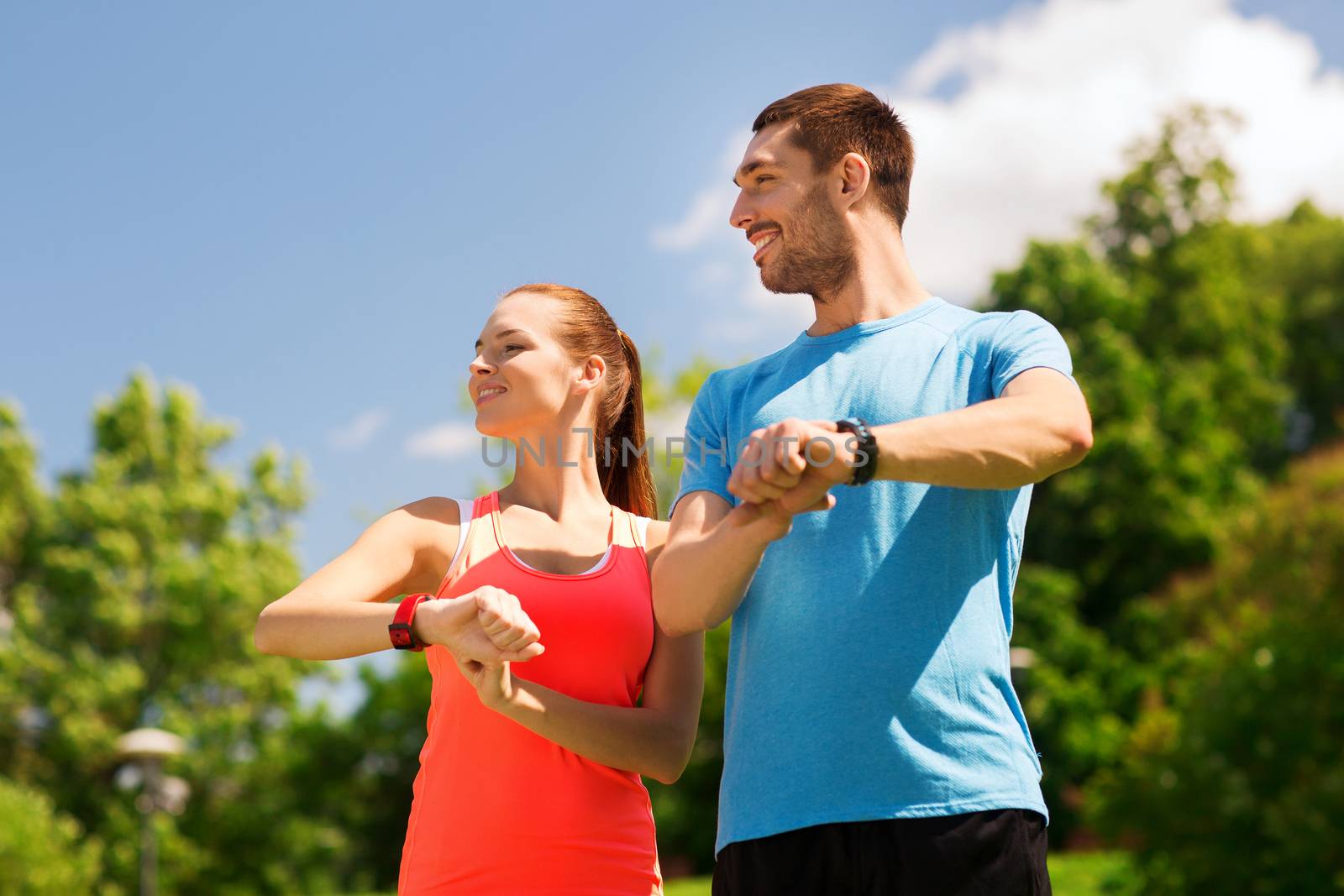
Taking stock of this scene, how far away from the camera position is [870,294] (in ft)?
8.71

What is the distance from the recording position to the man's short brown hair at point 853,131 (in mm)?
2699

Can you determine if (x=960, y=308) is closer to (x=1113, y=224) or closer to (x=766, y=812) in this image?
(x=766, y=812)

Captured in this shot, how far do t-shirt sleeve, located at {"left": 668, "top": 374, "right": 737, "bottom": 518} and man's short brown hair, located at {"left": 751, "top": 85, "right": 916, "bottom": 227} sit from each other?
52 centimetres

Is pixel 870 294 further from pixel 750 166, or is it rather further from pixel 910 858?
pixel 910 858

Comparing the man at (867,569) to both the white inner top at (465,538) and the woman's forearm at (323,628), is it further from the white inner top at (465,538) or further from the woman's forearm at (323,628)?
the woman's forearm at (323,628)

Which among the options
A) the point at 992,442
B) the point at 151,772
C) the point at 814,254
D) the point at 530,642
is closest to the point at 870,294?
the point at 814,254

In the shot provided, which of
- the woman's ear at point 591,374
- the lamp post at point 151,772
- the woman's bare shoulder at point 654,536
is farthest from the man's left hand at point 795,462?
the lamp post at point 151,772

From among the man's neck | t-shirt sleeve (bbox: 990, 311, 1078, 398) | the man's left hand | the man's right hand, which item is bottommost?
the man's right hand

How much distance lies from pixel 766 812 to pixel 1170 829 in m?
13.2

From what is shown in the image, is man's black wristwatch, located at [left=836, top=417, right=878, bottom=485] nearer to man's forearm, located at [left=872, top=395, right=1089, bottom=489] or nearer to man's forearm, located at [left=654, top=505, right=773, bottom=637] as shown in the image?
man's forearm, located at [left=872, top=395, right=1089, bottom=489]

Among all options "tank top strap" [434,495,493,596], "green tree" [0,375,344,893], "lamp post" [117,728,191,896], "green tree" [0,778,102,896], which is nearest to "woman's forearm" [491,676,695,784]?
"tank top strap" [434,495,493,596]

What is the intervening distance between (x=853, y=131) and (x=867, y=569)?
955 mm

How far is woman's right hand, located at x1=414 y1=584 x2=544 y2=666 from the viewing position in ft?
7.53

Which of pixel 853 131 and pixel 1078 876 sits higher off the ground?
pixel 853 131
